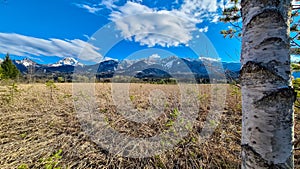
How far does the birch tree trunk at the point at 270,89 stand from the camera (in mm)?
739

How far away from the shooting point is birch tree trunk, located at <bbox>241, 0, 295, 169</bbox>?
0.74 m

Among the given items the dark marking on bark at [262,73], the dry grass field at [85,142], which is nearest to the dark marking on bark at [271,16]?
the dark marking on bark at [262,73]

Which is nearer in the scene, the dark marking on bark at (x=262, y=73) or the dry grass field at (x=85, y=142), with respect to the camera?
the dark marking on bark at (x=262, y=73)

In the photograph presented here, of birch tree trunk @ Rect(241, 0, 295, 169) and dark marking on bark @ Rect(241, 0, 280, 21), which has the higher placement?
dark marking on bark @ Rect(241, 0, 280, 21)

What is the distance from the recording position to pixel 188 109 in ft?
12.0

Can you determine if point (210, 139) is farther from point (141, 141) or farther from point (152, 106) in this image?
point (152, 106)

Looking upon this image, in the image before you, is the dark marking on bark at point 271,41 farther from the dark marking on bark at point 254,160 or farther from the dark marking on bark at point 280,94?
the dark marking on bark at point 254,160

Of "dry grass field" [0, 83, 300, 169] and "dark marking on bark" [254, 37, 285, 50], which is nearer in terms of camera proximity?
"dark marking on bark" [254, 37, 285, 50]

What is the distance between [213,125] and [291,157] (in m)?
2.12

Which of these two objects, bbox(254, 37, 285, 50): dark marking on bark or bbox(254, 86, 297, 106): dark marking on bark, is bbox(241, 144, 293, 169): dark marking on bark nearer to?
bbox(254, 86, 297, 106): dark marking on bark

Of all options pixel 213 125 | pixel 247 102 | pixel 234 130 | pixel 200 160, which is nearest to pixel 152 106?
pixel 213 125

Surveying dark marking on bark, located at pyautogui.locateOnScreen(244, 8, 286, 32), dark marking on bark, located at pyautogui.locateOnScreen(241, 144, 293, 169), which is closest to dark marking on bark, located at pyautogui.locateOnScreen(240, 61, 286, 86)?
dark marking on bark, located at pyautogui.locateOnScreen(244, 8, 286, 32)

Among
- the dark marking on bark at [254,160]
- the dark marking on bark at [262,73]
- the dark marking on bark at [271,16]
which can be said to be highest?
the dark marking on bark at [271,16]

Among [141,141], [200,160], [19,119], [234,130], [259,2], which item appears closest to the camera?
[259,2]
